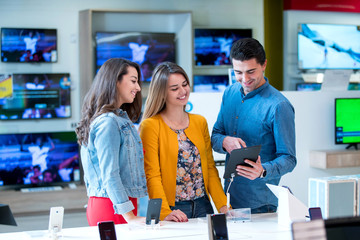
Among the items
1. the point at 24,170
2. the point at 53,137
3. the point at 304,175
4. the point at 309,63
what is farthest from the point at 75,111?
the point at 309,63

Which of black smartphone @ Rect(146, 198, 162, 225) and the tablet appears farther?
the tablet

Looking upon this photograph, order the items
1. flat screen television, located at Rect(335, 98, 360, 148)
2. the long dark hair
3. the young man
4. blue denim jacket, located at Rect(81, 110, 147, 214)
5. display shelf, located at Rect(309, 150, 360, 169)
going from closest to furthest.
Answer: blue denim jacket, located at Rect(81, 110, 147, 214)
the long dark hair
the young man
display shelf, located at Rect(309, 150, 360, 169)
flat screen television, located at Rect(335, 98, 360, 148)

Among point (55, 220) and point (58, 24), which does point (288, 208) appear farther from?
point (58, 24)

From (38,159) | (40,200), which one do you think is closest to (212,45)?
(38,159)

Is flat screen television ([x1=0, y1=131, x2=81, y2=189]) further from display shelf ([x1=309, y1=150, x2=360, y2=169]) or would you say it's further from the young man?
the young man

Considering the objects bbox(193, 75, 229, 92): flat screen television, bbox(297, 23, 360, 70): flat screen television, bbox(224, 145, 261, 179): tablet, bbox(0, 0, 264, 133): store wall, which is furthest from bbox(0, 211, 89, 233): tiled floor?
bbox(297, 23, 360, 70): flat screen television

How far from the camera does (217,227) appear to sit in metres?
1.86

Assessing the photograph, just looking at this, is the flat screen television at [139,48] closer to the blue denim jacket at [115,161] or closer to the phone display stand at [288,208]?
the blue denim jacket at [115,161]

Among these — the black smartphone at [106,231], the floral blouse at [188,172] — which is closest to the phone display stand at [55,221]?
the black smartphone at [106,231]

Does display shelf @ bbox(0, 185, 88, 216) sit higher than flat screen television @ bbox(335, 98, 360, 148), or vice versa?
flat screen television @ bbox(335, 98, 360, 148)

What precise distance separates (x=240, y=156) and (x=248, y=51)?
1.76 feet

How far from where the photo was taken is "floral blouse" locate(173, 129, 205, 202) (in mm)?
2385

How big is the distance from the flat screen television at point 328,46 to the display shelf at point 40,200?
334 cm

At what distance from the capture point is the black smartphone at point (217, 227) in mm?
1847
